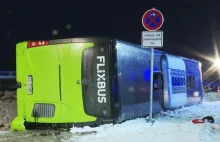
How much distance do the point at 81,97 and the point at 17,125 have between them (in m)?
1.76

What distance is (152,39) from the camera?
29.1ft

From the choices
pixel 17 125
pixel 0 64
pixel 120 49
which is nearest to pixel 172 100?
pixel 120 49

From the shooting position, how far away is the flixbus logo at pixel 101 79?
7941 millimetres

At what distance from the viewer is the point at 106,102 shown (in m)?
7.96

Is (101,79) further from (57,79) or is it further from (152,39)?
(152,39)

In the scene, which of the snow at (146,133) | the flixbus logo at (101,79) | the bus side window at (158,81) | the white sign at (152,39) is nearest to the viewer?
the snow at (146,133)

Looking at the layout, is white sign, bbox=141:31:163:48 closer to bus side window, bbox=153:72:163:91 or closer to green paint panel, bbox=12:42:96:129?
green paint panel, bbox=12:42:96:129

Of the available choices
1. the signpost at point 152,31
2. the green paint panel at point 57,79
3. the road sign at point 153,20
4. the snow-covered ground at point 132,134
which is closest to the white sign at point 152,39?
the signpost at point 152,31

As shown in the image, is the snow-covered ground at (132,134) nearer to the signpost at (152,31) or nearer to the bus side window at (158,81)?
the signpost at (152,31)

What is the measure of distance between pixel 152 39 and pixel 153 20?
0.46 metres

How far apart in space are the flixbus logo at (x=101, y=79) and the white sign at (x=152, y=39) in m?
1.42

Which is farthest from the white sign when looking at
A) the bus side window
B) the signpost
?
the bus side window

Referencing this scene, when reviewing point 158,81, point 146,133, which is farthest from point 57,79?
point 158,81

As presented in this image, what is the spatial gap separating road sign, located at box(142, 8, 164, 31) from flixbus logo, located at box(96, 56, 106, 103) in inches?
66.4
